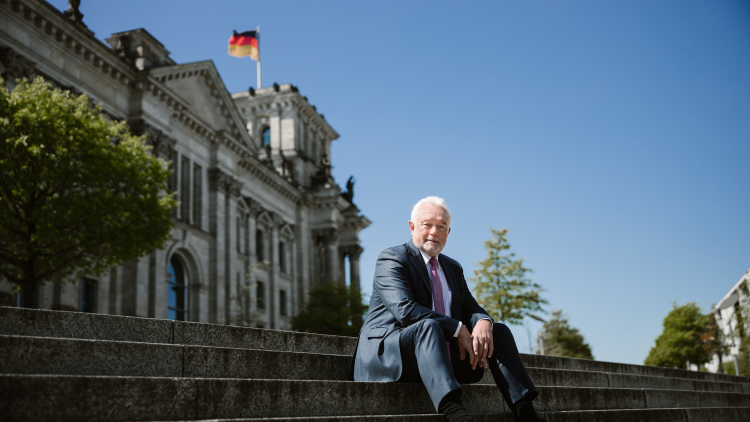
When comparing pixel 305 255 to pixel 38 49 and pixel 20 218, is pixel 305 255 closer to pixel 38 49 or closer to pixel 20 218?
pixel 38 49

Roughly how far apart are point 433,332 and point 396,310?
479 mm

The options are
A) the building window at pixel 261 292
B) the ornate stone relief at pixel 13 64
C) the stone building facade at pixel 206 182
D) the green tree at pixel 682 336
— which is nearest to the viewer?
the ornate stone relief at pixel 13 64

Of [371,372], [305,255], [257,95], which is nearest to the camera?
[371,372]

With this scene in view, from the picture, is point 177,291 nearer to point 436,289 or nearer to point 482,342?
point 436,289

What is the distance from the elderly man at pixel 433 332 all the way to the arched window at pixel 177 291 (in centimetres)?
3044

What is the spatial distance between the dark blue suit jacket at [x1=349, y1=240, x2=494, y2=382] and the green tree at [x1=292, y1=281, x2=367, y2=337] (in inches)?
1431

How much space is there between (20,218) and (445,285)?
17.0 metres

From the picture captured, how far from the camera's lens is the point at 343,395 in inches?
208

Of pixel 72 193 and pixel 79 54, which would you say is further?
pixel 79 54

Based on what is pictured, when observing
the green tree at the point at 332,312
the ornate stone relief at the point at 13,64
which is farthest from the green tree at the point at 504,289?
the ornate stone relief at the point at 13,64

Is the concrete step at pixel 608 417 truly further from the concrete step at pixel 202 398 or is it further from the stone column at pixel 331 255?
the stone column at pixel 331 255

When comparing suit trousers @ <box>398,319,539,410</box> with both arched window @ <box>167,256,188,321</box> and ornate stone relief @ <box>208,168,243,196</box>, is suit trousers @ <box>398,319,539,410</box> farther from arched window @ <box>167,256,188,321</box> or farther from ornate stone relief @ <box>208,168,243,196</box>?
ornate stone relief @ <box>208,168,243,196</box>

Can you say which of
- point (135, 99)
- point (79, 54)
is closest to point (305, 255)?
point (135, 99)

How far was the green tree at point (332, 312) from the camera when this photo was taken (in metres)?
42.8
